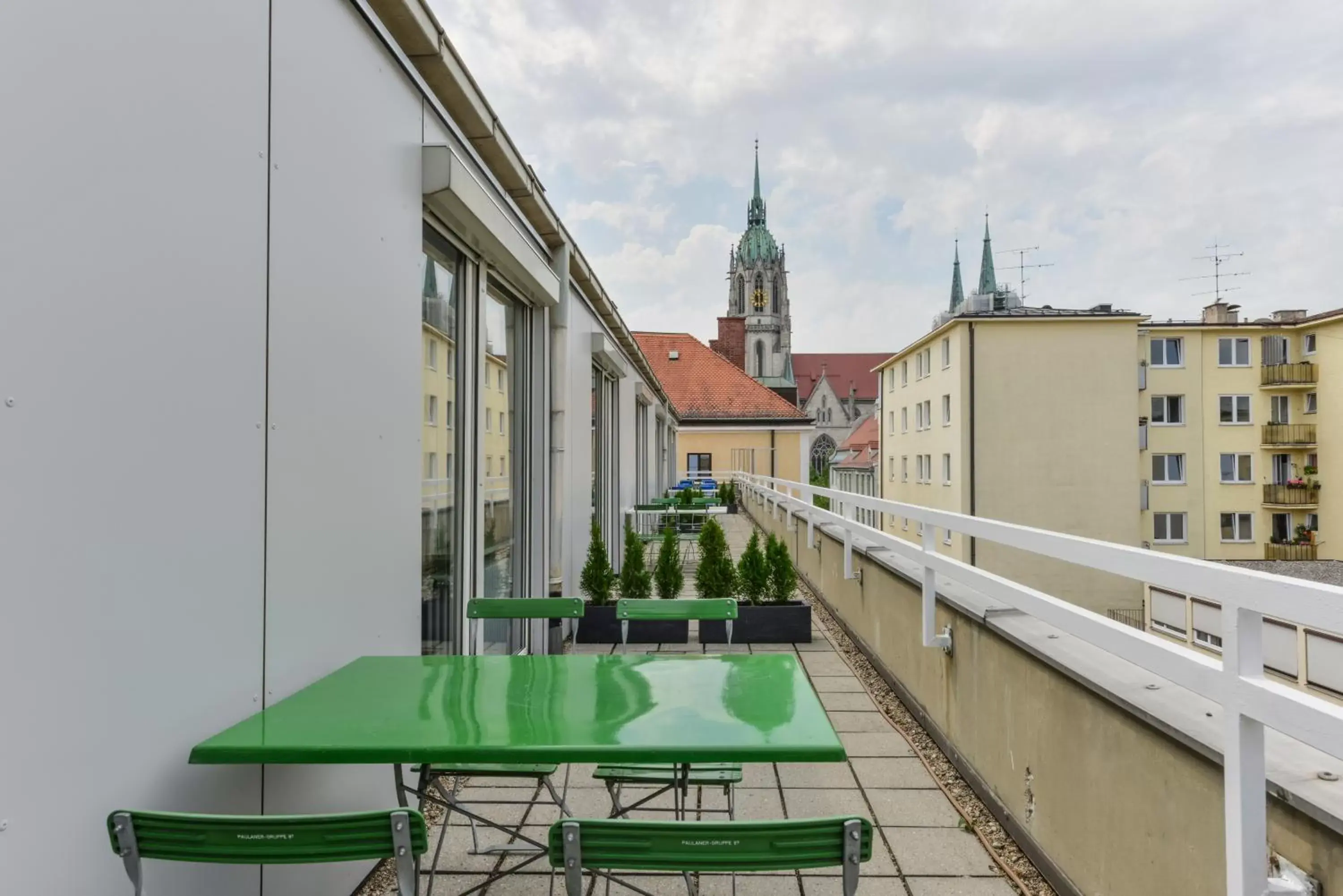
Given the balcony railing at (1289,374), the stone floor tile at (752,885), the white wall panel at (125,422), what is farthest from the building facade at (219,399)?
the balcony railing at (1289,374)

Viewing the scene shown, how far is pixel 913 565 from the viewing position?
18.2 feet

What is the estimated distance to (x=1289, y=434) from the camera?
37875 millimetres

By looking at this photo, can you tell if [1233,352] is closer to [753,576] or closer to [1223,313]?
[1223,313]

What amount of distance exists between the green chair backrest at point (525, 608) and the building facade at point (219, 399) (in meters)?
0.29

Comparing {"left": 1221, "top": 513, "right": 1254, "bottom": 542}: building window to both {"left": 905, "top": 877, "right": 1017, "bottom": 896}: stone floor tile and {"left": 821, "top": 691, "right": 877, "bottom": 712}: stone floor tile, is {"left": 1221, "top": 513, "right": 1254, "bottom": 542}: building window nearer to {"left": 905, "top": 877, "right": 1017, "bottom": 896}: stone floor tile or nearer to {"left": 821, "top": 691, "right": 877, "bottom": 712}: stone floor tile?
{"left": 821, "top": 691, "right": 877, "bottom": 712}: stone floor tile

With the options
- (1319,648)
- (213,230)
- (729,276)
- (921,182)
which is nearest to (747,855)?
(213,230)

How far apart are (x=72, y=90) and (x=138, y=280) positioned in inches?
15.0

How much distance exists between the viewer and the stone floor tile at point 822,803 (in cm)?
360

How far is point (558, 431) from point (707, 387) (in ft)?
86.8

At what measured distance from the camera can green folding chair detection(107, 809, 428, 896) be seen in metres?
1.56

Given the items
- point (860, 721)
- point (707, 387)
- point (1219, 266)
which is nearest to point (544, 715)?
point (860, 721)

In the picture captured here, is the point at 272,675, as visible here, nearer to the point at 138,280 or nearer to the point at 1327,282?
the point at 138,280

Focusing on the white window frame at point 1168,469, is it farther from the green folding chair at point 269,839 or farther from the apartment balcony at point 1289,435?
the green folding chair at point 269,839

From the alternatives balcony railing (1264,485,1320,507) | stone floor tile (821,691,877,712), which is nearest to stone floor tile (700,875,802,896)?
stone floor tile (821,691,877,712)
